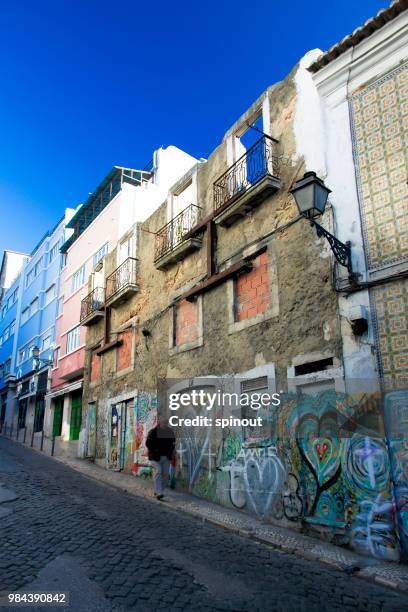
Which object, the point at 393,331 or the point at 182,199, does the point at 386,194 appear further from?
the point at 182,199

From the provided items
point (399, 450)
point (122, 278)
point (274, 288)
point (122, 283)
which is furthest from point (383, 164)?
point (122, 278)

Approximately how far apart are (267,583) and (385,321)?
11.6 ft

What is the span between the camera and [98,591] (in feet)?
13.8

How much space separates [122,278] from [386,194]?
9907 millimetres

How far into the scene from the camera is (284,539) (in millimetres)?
6461

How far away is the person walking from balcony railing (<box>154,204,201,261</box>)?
14.7ft

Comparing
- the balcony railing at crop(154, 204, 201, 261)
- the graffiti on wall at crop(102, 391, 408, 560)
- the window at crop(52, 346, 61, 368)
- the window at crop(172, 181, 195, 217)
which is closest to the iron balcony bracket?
the graffiti on wall at crop(102, 391, 408, 560)

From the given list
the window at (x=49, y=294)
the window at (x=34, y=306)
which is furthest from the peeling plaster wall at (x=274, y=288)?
the window at (x=34, y=306)

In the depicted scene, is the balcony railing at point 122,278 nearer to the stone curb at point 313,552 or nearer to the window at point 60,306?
the stone curb at point 313,552

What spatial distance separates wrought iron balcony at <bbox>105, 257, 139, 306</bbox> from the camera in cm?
1414

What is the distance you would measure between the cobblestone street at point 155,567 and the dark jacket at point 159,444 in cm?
178

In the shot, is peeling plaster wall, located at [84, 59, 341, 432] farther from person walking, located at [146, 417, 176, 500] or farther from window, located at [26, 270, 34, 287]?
window, located at [26, 270, 34, 287]

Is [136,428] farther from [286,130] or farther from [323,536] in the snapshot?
[286,130]

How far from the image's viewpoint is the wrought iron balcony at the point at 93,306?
54.4 ft
